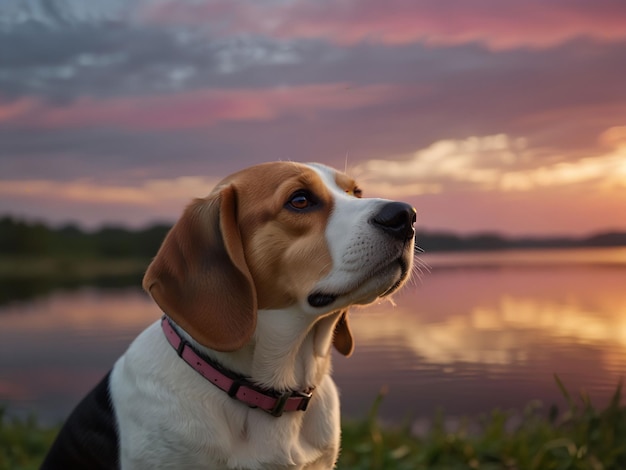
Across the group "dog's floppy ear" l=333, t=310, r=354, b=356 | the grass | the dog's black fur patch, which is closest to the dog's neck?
"dog's floppy ear" l=333, t=310, r=354, b=356

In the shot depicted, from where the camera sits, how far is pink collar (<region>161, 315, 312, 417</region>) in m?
3.91

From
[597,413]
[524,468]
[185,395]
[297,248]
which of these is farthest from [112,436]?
[597,413]

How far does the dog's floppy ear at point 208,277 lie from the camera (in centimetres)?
383

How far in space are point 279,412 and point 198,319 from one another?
2.17 ft

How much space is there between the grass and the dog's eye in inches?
118

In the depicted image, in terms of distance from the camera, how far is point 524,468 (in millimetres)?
6176

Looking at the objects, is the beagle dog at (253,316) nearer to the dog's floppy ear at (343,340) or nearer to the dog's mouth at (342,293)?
the dog's mouth at (342,293)

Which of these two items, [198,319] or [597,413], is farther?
[597,413]

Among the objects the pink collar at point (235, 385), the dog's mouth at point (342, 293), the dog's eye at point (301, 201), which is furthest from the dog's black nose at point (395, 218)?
the pink collar at point (235, 385)

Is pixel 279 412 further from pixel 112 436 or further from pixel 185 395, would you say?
pixel 112 436

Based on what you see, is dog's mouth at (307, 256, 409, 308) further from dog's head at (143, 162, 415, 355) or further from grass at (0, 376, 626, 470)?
grass at (0, 376, 626, 470)

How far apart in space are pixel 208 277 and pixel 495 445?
3.67 metres

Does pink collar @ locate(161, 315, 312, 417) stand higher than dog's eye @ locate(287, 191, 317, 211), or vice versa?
dog's eye @ locate(287, 191, 317, 211)

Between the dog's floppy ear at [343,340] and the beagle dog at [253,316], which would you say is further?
Answer: the dog's floppy ear at [343,340]
